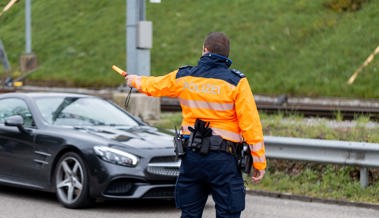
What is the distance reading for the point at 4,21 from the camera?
4522cm

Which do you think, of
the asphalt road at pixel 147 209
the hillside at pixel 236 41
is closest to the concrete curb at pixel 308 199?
the asphalt road at pixel 147 209

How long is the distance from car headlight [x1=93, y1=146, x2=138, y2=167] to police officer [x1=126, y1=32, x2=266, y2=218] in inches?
121

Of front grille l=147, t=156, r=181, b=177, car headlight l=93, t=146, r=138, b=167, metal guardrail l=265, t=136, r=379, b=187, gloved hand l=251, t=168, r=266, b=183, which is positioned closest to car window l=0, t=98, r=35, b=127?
car headlight l=93, t=146, r=138, b=167

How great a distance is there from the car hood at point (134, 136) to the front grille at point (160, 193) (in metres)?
0.47

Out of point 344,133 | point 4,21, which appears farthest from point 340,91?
point 4,21

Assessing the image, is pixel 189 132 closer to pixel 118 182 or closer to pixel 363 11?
pixel 118 182

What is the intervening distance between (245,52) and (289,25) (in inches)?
86.0

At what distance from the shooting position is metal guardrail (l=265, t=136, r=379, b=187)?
34.0ft

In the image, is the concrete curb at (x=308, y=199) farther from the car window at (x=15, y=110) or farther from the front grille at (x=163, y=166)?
the car window at (x=15, y=110)

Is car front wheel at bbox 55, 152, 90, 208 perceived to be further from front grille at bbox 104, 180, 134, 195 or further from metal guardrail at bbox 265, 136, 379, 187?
metal guardrail at bbox 265, 136, 379, 187

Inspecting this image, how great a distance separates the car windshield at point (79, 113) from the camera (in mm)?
10211

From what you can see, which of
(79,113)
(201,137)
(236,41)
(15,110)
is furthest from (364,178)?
(236,41)

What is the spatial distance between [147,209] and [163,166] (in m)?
0.55

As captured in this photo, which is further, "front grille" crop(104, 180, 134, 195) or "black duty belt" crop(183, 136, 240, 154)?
"front grille" crop(104, 180, 134, 195)
